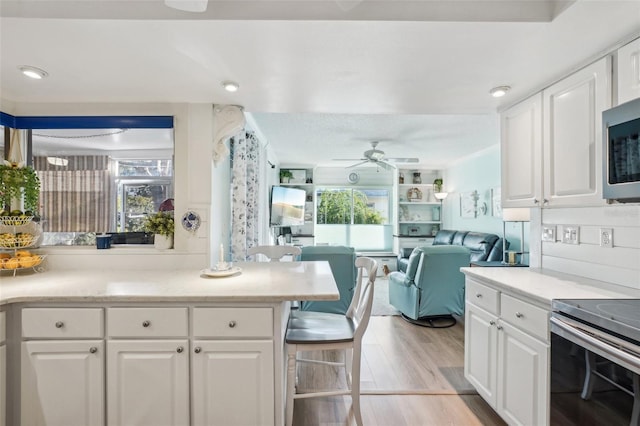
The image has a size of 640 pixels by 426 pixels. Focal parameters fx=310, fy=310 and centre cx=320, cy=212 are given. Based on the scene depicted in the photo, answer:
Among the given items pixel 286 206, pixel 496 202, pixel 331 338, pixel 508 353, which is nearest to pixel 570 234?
pixel 508 353

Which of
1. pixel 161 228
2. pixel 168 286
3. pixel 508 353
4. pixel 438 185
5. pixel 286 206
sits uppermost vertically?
pixel 438 185

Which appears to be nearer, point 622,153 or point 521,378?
point 622,153

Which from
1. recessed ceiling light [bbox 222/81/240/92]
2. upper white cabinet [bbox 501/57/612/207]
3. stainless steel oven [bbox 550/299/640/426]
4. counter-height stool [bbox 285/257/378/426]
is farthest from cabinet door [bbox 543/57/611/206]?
recessed ceiling light [bbox 222/81/240/92]

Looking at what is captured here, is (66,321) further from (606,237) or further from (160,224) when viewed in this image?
(606,237)

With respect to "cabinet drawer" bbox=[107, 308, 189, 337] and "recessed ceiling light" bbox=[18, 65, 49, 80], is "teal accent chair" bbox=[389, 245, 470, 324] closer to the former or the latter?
"cabinet drawer" bbox=[107, 308, 189, 337]

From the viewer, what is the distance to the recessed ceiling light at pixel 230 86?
2.04 m

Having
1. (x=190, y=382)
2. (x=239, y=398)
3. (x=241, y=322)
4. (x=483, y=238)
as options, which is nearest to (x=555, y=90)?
(x=241, y=322)

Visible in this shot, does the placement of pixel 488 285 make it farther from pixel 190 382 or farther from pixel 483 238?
pixel 483 238

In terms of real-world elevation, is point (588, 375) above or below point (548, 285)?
below

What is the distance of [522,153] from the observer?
227cm

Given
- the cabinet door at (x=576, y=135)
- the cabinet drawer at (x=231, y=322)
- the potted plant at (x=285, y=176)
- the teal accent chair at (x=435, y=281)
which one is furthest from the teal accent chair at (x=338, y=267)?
the potted plant at (x=285, y=176)

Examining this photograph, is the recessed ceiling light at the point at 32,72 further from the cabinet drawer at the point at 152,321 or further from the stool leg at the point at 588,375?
the stool leg at the point at 588,375

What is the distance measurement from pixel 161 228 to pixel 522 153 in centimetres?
276

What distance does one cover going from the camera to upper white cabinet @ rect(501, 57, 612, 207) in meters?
1.71
